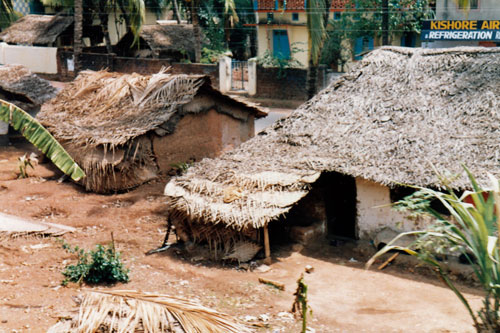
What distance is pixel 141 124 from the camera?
14.7 metres

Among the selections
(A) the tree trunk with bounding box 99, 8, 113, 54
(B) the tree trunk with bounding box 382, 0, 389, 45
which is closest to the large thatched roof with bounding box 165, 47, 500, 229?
(B) the tree trunk with bounding box 382, 0, 389, 45

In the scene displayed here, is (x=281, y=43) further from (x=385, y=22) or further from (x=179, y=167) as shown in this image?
(x=179, y=167)

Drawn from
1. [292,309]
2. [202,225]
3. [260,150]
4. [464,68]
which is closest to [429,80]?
[464,68]

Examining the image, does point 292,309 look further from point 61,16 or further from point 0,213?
point 61,16

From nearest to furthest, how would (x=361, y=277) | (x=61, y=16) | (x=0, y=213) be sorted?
(x=361, y=277)
(x=0, y=213)
(x=61, y=16)

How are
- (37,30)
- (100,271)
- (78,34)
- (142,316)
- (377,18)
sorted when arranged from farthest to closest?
(37,30) < (78,34) < (377,18) < (100,271) < (142,316)

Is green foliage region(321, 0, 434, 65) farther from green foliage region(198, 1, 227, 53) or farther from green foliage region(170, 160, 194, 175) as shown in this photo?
green foliage region(170, 160, 194, 175)

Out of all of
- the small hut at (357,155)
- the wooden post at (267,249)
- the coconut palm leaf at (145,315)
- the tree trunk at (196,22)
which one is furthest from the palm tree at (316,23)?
the coconut palm leaf at (145,315)

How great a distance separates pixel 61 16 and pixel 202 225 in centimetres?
2468

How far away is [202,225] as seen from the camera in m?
10.9

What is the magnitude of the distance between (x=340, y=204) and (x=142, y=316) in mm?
7057

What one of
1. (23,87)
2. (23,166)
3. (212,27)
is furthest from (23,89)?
(212,27)

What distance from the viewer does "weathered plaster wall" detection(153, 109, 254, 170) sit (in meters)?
15.3

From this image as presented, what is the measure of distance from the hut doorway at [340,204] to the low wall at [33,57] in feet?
69.8
